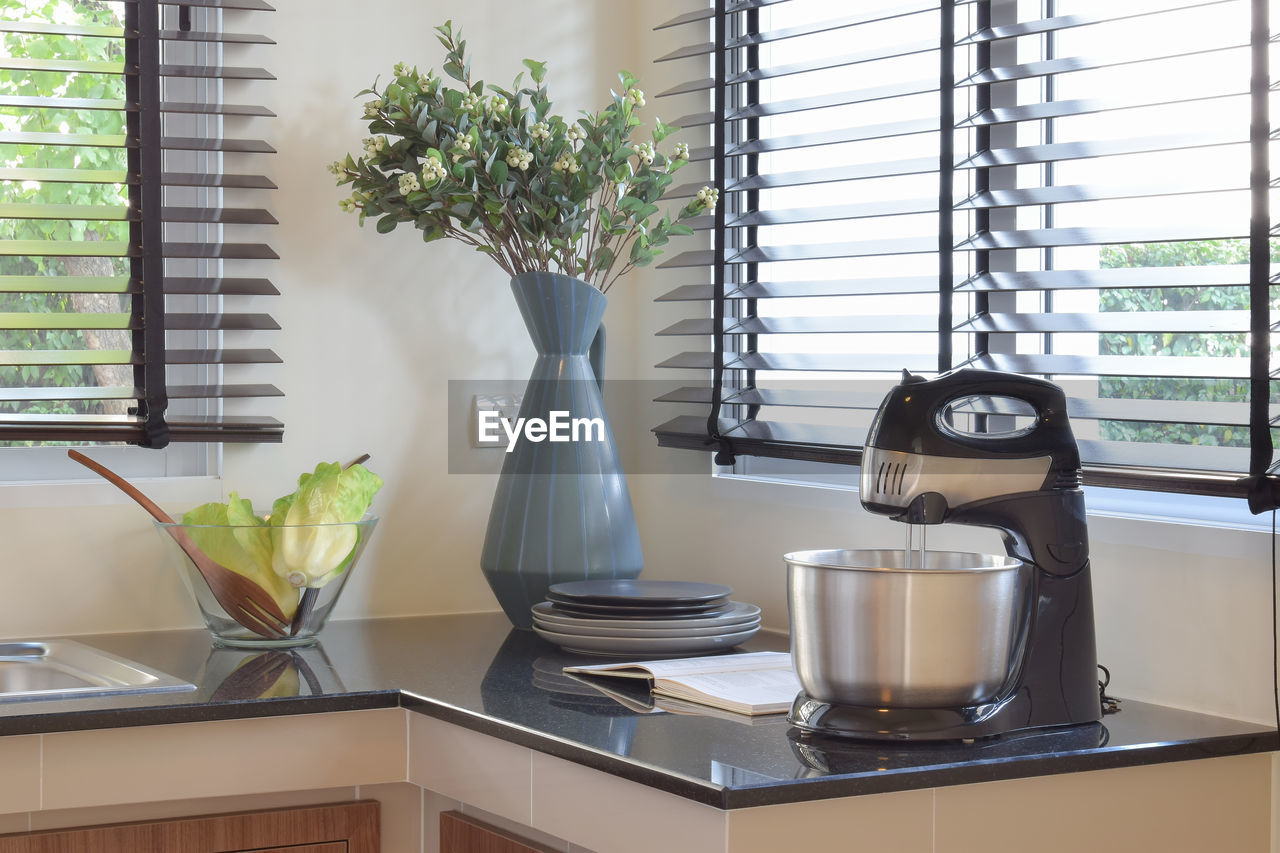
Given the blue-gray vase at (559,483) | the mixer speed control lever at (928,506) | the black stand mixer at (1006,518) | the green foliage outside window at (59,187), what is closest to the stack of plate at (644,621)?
the blue-gray vase at (559,483)

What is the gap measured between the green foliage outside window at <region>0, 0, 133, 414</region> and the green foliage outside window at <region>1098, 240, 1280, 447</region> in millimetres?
1363

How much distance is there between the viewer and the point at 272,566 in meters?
1.77

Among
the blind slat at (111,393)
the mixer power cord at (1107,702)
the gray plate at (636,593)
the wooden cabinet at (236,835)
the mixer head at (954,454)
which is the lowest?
the wooden cabinet at (236,835)

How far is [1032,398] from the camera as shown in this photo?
127cm

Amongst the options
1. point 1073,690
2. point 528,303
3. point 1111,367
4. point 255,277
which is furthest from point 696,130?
point 1073,690

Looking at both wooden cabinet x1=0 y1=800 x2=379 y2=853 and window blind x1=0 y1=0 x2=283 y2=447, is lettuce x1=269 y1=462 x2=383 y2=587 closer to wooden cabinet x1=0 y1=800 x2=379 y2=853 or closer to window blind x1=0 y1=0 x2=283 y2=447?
window blind x1=0 y1=0 x2=283 y2=447

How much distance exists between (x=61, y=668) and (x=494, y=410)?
756 millimetres

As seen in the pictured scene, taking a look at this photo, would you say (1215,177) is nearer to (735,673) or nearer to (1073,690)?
(1073,690)

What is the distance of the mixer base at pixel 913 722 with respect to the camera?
1.18 m

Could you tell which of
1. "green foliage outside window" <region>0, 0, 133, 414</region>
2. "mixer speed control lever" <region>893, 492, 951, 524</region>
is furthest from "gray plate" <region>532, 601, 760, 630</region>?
"green foliage outside window" <region>0, 0, 133, 414</region>

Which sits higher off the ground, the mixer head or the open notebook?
the mixer head

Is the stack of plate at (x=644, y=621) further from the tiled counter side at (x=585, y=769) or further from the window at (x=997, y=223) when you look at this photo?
the window at (x=997, y=223)

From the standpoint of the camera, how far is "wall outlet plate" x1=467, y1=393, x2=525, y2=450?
214 centimetres

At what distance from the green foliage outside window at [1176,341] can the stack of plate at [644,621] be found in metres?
0.53
